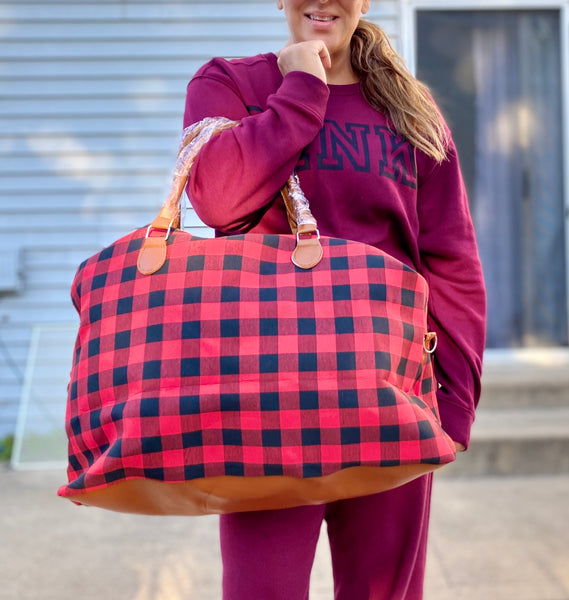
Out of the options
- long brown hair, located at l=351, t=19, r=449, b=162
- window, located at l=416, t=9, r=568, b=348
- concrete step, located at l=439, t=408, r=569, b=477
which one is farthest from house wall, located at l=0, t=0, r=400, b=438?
long brown hair, located at l=351, t=19, r=449, b=162

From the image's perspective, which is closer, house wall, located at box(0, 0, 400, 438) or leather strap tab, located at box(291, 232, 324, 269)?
leather strap tab, located at box(291, 232, 324, 269)

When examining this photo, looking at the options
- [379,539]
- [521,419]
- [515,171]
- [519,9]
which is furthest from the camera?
[515,171]

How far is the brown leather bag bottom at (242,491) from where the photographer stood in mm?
1066

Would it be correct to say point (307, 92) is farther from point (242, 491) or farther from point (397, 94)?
point (242, 491)

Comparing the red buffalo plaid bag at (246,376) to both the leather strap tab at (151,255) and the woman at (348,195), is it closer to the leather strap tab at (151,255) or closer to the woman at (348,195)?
the leather strap tab at (151,255)

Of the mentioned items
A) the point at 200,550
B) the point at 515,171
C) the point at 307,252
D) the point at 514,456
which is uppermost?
the point at 307,252

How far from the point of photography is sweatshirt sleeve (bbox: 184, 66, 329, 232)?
45.8 inches

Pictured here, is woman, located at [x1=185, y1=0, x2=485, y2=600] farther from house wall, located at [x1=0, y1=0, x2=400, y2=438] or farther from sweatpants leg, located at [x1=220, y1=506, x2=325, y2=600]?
house wall, located at [x1=0, y1=0, x2=400, y2=438]

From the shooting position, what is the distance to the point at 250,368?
3.46 ft

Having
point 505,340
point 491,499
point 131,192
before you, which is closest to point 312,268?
point 491,499

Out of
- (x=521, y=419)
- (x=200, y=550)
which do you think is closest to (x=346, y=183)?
(x=200, y=550)

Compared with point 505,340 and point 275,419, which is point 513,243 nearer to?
point 505,340

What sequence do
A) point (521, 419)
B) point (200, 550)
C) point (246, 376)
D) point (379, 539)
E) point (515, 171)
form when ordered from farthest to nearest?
point (515, 171), point (521, 419), point (200, 550), point (379, 539), point (246, 376)

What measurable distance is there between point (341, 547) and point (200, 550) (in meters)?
1.85
